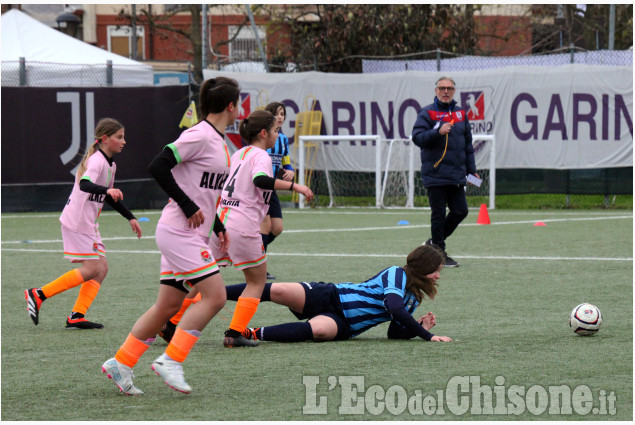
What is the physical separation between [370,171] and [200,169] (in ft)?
51.8

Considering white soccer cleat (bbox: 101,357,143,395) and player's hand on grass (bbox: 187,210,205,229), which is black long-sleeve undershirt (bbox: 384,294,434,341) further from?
white soccer cleat (bbox: 101,357,143,395)

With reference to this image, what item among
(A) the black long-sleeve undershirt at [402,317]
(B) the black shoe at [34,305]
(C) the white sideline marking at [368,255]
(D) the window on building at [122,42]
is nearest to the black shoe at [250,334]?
(A) the black long-sleeve undershirt at [402,317]

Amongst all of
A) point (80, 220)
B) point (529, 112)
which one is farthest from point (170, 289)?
point (529, 112)

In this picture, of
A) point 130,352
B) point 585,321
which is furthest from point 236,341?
point 585,321

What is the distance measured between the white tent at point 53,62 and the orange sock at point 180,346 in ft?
50.6

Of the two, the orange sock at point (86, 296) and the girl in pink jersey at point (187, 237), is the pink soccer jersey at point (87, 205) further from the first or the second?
the girl in pink jersey at point (187, 237)

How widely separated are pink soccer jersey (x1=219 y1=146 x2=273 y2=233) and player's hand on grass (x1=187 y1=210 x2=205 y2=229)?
1369 mm

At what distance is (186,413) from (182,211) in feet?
3.61

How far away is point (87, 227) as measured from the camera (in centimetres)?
783

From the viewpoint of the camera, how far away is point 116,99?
20.7 m

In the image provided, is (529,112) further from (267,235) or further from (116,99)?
(267,235)

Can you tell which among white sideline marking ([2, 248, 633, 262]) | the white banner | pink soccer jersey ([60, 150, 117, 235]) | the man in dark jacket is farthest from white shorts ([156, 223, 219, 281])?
the white banner

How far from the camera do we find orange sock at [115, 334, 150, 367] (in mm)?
5273

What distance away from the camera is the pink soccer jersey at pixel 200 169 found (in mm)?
5320
